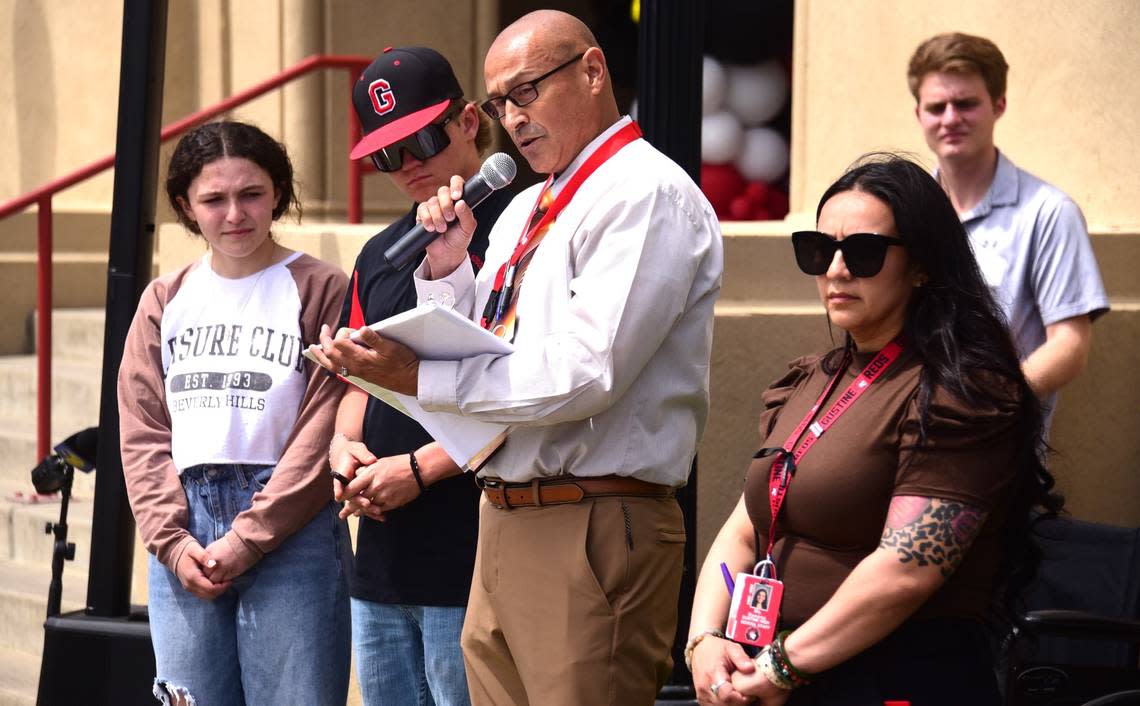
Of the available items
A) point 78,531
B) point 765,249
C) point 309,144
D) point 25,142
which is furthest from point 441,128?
point 25,142

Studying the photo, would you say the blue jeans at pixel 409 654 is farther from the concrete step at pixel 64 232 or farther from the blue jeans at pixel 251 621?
the concrete step at pixel 64 232

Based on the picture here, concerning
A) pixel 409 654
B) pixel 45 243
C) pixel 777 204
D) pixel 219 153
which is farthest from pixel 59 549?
pixel 777 204

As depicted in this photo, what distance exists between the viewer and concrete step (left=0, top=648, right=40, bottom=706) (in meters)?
5.60

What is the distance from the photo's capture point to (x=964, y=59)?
4.20 m

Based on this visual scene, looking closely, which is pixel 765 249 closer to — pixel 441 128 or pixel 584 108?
pixel 441 128

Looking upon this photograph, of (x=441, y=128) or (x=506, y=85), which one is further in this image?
(x=441, y=128)

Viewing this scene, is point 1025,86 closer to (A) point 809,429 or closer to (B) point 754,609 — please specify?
(A) point 809,429

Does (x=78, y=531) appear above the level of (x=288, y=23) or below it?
below

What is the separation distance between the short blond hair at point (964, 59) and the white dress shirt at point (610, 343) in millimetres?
1648

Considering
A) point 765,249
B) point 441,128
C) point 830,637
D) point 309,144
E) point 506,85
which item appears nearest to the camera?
point 830,637

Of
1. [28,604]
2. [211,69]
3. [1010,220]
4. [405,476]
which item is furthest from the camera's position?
[211,69]

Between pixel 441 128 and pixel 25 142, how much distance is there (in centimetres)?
689

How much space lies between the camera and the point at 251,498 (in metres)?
3.58

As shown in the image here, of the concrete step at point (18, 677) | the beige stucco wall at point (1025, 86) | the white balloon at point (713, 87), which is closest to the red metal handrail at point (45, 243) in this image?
the concrete step at point (18, 677)
